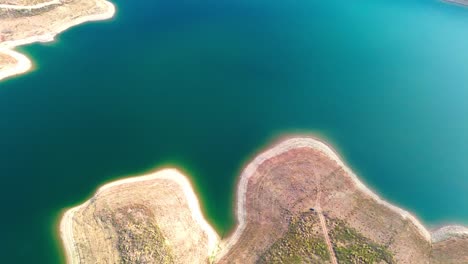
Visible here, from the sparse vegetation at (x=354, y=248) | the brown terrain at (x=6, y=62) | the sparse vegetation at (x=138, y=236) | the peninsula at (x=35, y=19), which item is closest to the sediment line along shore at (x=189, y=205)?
the sparse vegetation at (x=138, y=236)

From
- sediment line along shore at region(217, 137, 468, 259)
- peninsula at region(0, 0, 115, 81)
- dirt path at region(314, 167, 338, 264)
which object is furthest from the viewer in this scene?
peninsula at region(0, 0, 115, 81)

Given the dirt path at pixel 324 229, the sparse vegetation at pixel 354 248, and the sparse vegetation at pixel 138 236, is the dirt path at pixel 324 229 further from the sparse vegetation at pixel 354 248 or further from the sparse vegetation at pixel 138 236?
the sparse vegetation at pixel 138 236

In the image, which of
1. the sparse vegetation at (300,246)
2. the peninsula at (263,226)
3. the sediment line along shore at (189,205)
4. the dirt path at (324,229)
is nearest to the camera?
the sparse vegetation at (300,246)

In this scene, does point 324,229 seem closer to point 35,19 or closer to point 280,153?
point 280,153

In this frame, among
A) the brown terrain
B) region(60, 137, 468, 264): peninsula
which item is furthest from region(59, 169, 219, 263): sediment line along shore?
the brown terrain

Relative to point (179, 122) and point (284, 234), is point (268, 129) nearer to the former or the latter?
point (179, 122)

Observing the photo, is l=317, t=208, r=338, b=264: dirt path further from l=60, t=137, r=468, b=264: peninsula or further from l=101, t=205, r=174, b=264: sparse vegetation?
l=101, t=205, r=174, b=264: sparse vegetation
